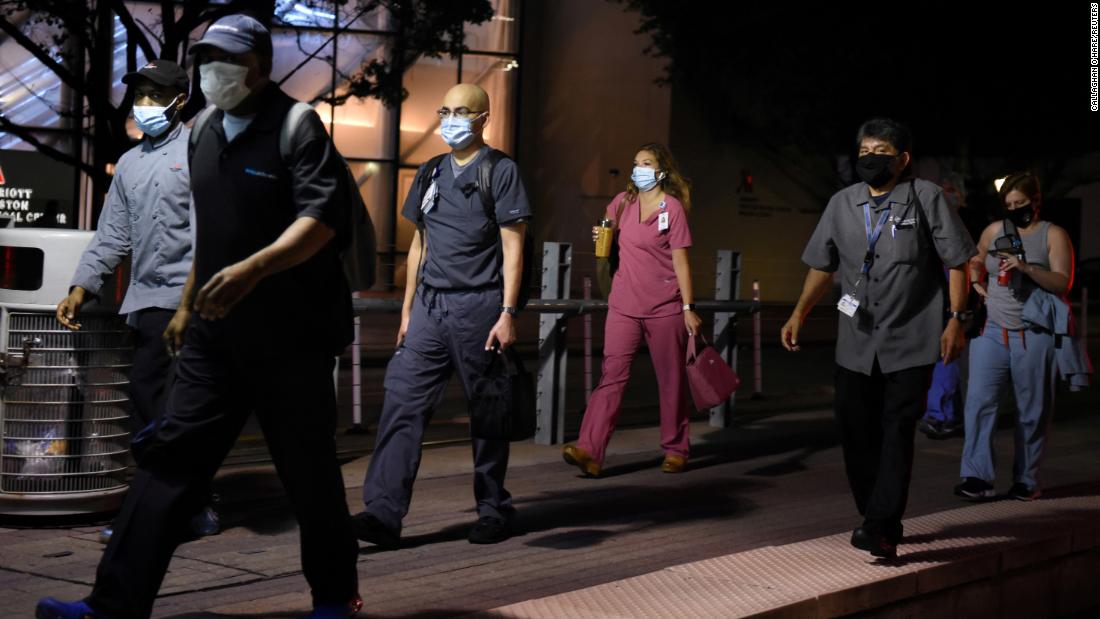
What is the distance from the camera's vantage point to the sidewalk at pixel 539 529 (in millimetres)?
5730

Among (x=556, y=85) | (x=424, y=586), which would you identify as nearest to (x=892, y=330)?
(x=424, y=586)

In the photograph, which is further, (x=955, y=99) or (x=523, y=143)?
(x=523, y=143)

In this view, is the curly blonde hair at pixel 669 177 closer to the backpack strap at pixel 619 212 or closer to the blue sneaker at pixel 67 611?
the backpack strap at pixel 619 212

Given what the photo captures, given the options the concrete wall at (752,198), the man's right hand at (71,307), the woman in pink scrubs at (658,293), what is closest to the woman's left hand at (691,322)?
the woman in pink scrubs at (658,293)

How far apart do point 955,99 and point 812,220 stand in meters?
10.6

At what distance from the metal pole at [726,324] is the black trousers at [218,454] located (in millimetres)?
7043

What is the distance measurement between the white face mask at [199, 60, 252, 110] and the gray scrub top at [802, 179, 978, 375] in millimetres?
2981

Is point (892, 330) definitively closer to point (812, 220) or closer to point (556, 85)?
point (556, 85)

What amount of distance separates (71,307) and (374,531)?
5.14ft

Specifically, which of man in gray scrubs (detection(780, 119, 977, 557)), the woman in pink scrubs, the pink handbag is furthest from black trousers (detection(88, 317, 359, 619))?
the pink handbag

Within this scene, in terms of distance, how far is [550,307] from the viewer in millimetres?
9898

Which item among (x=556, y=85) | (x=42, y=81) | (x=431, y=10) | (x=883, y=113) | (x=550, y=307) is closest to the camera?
(x=550, y=307)

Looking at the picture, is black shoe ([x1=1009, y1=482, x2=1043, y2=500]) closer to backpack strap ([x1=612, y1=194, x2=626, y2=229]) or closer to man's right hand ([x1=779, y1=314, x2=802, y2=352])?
man's right hand ([x1=779, y1=314, x2=802, y2=352])

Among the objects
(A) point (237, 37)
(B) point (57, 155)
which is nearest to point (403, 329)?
(A) point (237, 37)
